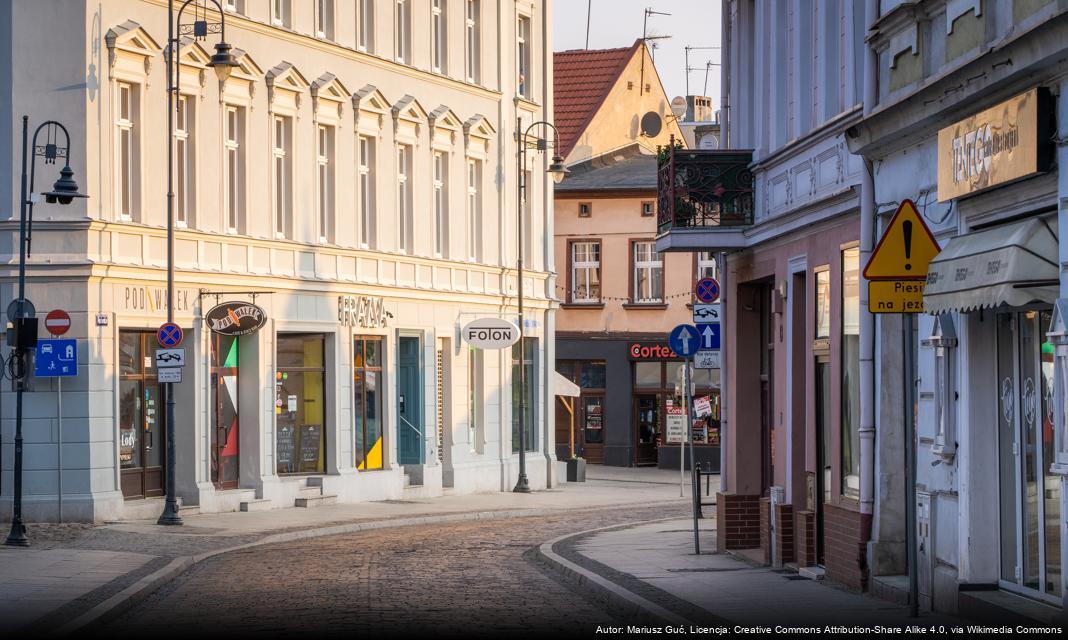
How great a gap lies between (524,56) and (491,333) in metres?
8.24

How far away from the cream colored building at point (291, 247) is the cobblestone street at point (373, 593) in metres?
5.19

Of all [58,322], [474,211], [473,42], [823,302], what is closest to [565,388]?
[474,211]

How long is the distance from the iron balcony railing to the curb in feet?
13.7

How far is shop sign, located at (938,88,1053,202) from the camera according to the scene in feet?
38.7

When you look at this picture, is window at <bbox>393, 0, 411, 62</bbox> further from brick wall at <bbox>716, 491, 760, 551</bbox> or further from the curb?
brick wall at <bbox>716, 491, 760, 551</bbox>

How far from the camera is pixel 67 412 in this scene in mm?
28125

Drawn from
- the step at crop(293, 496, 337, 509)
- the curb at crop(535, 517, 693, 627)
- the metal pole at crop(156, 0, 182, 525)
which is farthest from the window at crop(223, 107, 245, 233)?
the curb at crop(535, 517, 693, 627)

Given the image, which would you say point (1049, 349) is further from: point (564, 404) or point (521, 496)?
point (564, 404)

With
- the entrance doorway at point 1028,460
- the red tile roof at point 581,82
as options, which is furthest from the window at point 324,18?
the red tile roof at point 581,82

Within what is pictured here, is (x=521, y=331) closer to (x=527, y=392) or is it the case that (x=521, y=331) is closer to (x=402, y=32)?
(x=527, y=392)

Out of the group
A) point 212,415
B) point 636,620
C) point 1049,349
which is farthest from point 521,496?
point 1049,349

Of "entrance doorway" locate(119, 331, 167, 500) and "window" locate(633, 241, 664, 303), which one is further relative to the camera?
"window" locate(633, 241, 664, 303)

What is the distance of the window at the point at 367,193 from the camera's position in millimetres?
36344

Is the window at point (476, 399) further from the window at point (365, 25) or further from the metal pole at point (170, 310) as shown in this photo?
the metal pole at point (170, 310)
